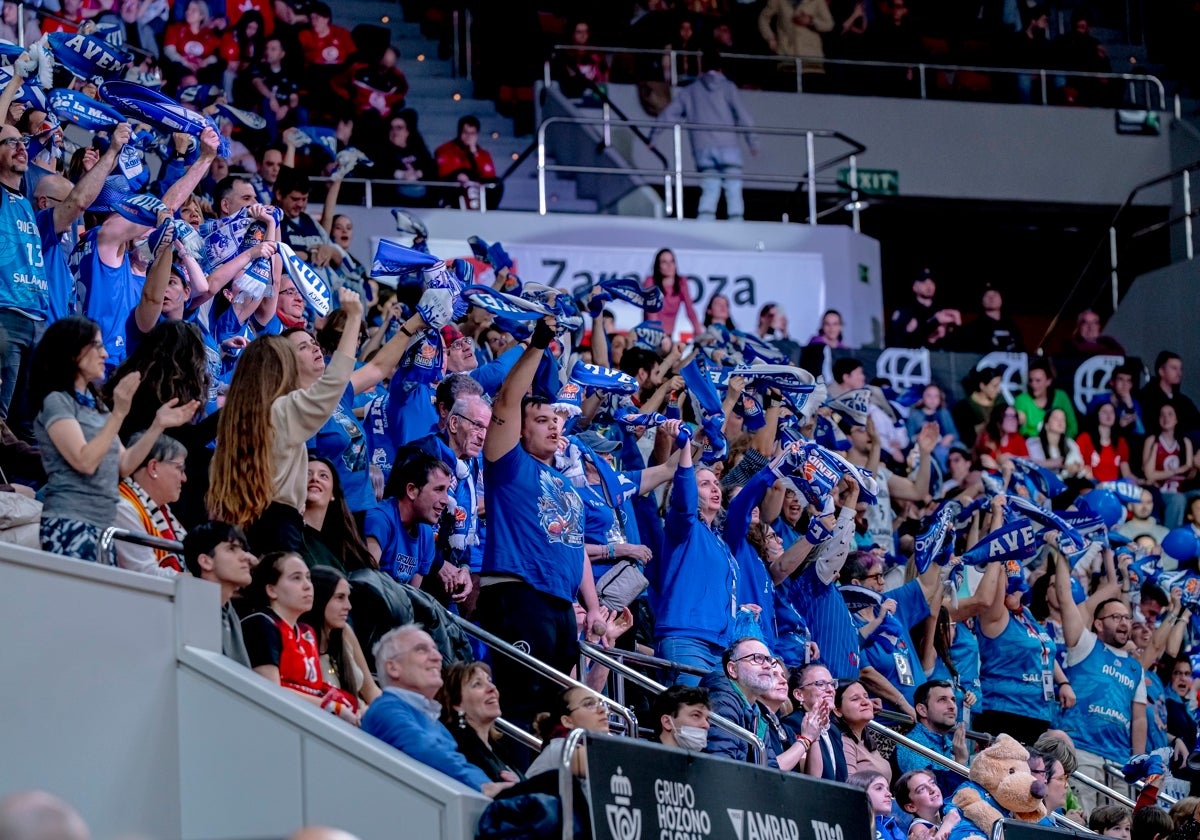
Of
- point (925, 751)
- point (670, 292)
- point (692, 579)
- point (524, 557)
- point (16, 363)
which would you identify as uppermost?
point (670, 292)

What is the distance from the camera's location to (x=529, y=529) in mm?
7773

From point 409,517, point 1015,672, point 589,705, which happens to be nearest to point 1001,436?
point 1015,672

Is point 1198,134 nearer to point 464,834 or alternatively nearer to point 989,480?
point 989,480

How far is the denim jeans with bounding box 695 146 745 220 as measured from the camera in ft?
52.3

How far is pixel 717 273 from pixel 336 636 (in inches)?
359

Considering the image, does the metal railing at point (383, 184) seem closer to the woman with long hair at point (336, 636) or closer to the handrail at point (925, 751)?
the handrail at point (925, 751)

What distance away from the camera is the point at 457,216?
14.7 meters

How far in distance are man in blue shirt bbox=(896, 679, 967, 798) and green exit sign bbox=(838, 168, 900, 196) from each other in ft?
27.5

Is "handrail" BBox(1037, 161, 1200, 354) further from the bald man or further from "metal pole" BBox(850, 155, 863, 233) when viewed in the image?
the bald man

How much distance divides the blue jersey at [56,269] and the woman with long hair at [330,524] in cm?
165

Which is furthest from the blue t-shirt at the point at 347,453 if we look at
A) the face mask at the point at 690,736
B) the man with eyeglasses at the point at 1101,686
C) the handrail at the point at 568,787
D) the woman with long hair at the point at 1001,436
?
the woman with long hair at the point at 1001,436

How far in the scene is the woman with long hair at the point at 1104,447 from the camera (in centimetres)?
1486

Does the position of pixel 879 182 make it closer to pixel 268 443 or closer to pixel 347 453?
pixel 347 453

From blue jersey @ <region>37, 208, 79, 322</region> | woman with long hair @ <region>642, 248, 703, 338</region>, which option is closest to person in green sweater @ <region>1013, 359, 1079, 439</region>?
woman with long hair @ <region>642, 248, 703, 338</region>
